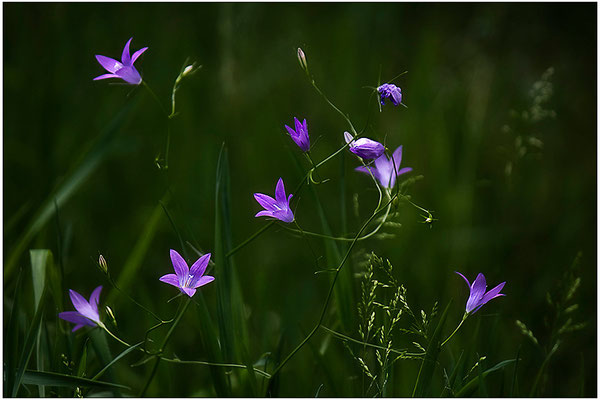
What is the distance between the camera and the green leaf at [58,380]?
1.02 m

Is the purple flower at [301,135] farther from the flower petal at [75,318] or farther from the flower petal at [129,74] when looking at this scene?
the flower petal at [75,318]

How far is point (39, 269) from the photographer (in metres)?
1.29

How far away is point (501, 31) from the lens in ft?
8.90

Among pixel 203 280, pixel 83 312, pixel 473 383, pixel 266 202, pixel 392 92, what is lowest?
pixel 473 383

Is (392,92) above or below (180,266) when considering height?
above

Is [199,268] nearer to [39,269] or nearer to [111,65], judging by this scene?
[111,65]

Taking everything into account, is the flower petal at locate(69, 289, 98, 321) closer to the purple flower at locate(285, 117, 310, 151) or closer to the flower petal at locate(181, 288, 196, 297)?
the flower petal at locate(181, 288, 196, 297)

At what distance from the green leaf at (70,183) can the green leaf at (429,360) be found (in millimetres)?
949

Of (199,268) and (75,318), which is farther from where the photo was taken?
(75,318)

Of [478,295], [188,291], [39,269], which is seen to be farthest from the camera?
[39,269]

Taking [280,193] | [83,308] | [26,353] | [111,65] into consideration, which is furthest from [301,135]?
[26,353]

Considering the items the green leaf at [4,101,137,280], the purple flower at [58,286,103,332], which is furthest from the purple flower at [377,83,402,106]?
the green leaf at [4,101,137,280]

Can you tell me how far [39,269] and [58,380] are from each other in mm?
329

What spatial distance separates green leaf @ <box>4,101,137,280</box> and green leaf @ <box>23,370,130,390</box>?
0.49 m
